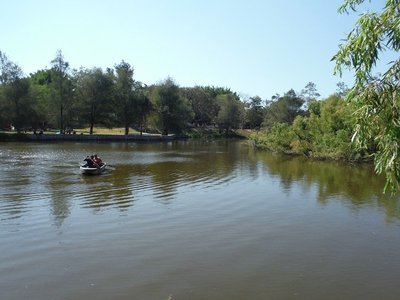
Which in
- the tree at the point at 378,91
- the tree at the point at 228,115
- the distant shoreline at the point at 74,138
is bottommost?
the distant shoreline at the point at 74,138

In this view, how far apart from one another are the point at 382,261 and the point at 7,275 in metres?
10.8

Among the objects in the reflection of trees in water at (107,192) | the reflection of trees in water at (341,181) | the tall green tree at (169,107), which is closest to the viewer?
the reflection of trees in water at (107,192)

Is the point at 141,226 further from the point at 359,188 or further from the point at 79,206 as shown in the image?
the point at 359,188

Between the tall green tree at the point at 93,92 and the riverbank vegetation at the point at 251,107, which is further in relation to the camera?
the tall green tree at the point at 93,92

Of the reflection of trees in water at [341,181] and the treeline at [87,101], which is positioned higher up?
the treeline at [87,101]

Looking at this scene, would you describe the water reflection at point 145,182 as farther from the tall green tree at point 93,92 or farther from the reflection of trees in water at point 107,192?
the tall green tree at point 93,92

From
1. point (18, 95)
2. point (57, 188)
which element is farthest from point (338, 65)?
point (18, 95)

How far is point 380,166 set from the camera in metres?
6.78

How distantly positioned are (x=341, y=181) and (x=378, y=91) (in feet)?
82.1

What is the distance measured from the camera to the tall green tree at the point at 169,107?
293 feet

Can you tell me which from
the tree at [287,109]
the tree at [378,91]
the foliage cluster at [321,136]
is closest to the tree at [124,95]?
the tree at [287,109]

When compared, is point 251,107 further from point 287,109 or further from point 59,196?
point 59,196

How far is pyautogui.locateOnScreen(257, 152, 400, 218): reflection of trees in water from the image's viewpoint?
22.6 meters

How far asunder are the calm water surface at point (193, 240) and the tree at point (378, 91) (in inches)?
187
